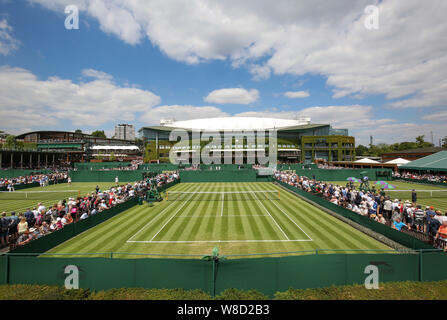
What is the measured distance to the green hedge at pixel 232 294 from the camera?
6852 mm

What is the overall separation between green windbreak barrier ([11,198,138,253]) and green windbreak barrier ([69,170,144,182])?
27.2 metres

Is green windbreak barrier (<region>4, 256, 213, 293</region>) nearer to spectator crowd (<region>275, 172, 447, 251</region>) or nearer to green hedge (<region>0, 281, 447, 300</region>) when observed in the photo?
green hedge (<region>0, 281, 447, 300</region>)

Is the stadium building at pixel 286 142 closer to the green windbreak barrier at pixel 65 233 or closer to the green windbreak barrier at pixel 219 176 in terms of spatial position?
the green windbreak barrier at pixel 219 176

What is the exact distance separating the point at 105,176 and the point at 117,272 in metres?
44.5

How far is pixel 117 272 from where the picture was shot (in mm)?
7676

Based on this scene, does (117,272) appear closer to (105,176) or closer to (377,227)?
(377,227)

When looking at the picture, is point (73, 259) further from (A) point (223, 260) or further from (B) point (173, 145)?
(B) point (173, 145)

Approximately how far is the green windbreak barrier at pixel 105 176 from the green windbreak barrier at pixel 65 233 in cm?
2715

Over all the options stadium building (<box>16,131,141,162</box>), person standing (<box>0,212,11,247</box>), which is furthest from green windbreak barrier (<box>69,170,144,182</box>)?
stadium building (<box>16,131,141,162</box>)

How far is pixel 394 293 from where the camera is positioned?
23.0 feet

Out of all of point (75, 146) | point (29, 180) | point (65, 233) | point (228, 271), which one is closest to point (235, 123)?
point (75, 146)

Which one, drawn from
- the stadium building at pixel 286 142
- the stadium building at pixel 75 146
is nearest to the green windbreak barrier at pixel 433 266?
the stadium building at pixel 286 142

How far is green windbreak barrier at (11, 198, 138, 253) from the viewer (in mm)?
10195

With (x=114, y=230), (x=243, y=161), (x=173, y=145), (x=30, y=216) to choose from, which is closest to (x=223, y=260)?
(x=114, y=230)
